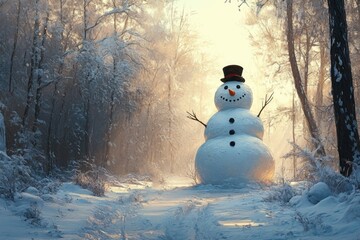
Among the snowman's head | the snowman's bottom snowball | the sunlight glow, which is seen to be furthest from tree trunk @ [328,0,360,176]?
the snowman's head

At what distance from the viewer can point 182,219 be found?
19.7ft

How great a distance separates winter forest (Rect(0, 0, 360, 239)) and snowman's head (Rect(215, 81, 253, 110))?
175 centimetres

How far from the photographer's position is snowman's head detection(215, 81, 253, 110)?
44.4 feet

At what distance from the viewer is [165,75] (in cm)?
2412

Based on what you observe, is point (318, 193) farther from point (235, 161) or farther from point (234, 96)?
point (234, 96)

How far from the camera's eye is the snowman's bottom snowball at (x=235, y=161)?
1224 cm

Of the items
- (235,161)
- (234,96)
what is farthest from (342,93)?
(234,96)

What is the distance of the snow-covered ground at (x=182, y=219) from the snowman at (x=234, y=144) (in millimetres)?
4656

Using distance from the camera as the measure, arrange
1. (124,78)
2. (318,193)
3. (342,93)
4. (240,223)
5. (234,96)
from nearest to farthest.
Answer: (240,223)
(318,193)
(342,93)
(234,96)
(124,78)

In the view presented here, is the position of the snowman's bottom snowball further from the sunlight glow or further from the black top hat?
the sunlight glow

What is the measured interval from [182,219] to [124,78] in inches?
525

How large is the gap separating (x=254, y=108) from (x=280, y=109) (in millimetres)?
11693

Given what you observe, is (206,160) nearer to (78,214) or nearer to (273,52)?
(78,214)

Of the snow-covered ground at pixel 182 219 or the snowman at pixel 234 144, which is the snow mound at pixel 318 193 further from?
the snowman at pixel 234 144
